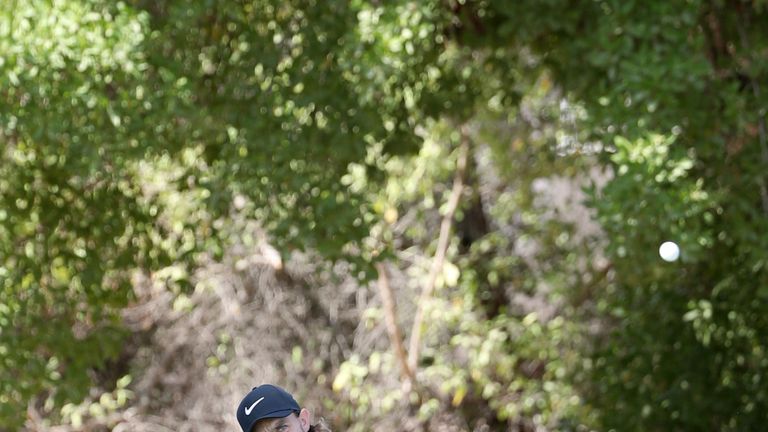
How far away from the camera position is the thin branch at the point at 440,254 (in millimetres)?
8766

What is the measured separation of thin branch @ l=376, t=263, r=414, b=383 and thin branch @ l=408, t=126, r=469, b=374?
6 cm

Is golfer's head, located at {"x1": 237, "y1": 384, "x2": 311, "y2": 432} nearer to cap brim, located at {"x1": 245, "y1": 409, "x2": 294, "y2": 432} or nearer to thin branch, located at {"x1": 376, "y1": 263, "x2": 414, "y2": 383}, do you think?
cap brim, located at {"x1": 245, "y1": 409, "x2": 294, "y2": 432}

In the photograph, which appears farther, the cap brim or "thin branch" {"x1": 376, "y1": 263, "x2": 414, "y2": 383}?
"thin branch" {"x1": 376, "y1": 263, "x2": 414, "y2": 383}

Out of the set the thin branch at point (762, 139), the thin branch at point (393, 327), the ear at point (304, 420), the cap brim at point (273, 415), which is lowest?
the thin branch at point (393, 327)

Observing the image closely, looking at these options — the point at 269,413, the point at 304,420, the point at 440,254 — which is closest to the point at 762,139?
the point at 304,420

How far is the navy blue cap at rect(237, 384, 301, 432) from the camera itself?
3.29 meters

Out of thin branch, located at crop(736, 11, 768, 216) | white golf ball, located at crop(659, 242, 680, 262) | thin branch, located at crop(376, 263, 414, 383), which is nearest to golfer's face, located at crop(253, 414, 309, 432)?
white golf ball, located at crop(659, 242, 680, 262)

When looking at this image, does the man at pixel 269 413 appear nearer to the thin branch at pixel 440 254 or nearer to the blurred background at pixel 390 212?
the blurred background at pixel 390 212

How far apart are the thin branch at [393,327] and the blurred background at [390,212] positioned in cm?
2

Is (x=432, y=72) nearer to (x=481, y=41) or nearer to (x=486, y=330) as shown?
(x=481, y=41)

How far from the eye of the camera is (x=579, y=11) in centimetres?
590

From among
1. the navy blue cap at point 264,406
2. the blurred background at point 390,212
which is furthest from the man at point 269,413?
the blurred background at point 390,212

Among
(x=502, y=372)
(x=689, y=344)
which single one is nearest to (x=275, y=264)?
(x=502, y=372)

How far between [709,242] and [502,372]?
3644 millimetres
